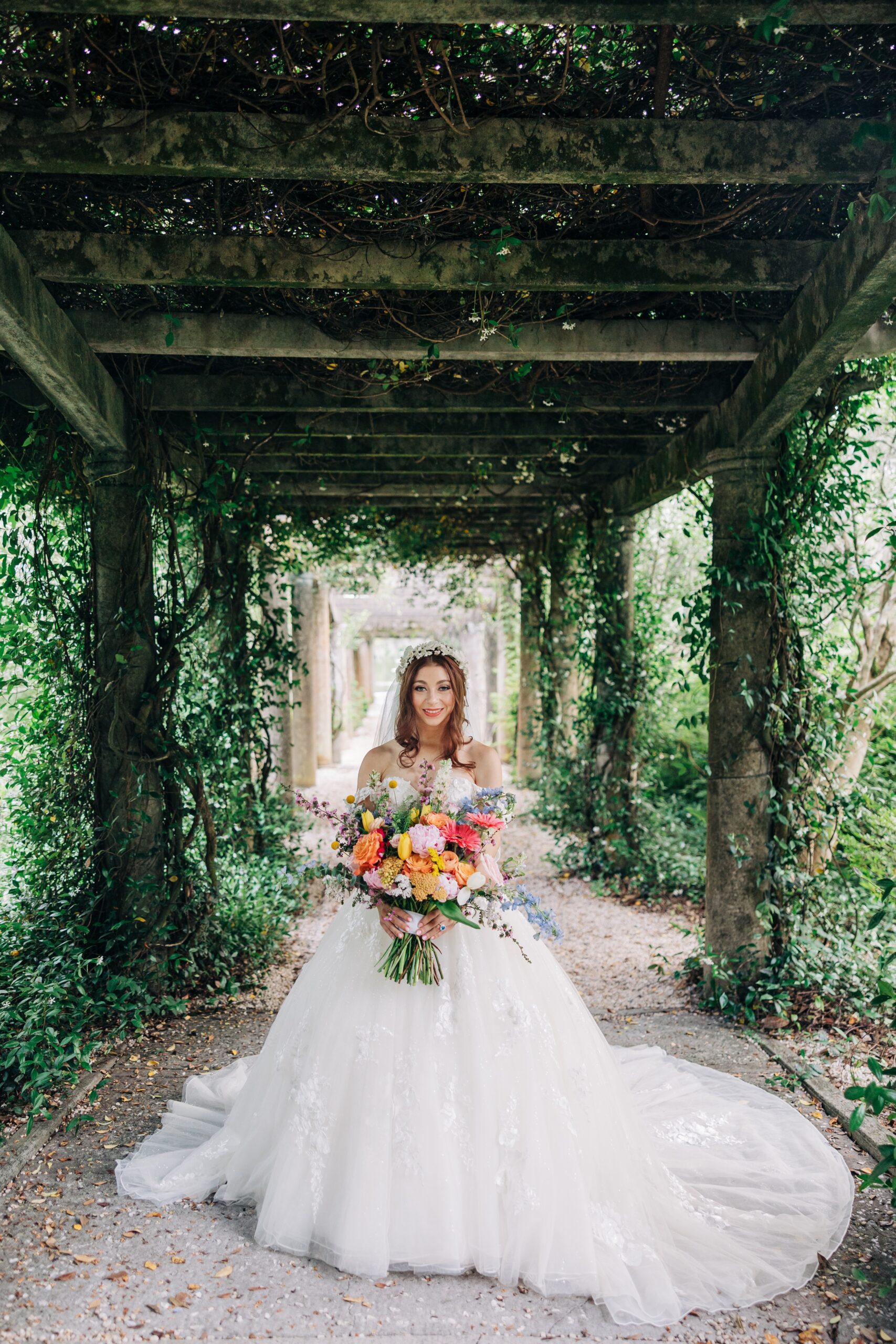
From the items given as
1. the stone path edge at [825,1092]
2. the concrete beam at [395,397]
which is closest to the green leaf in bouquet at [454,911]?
the stone path edge at [825,1092]

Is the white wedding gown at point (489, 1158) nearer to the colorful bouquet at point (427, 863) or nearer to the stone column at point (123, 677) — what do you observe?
the colorful bouquet at point (427, 863)

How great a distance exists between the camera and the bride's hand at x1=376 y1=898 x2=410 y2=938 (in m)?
3.04

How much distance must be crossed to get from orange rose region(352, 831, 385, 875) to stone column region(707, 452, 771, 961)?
249cm

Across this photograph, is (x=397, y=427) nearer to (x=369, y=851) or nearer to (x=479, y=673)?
(x=369, y=851)

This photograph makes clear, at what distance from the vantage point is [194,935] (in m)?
5.42

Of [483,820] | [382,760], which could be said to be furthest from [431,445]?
[483,820]

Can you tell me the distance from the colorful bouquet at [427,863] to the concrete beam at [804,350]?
2227mm

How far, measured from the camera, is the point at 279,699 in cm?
985

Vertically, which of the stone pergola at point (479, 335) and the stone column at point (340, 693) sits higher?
the stone pergola at point (479, 335)

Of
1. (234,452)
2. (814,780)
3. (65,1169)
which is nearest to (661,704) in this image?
(814,780)

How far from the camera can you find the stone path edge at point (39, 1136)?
3.39 m

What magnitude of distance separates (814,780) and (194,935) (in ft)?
11.9

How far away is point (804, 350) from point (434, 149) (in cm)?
183

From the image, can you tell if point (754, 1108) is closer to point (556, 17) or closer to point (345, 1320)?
point (345, 1320)
